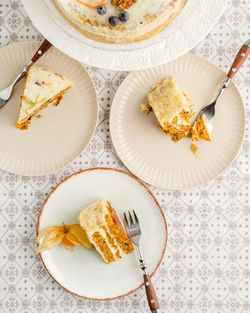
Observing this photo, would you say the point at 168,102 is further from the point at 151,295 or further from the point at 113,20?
the point at 151,295

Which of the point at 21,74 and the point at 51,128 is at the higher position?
the point at 21,74

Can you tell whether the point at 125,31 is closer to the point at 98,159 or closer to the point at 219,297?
the point at 98,159

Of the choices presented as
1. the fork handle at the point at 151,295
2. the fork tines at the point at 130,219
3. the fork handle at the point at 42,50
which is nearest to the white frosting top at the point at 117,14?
the fork handle at the point at 42,50

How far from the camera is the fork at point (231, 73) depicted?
5.08ft

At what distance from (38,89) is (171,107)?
1.66 feet

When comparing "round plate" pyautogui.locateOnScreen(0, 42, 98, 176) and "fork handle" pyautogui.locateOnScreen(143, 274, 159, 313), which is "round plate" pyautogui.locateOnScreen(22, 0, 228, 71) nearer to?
"round plate" pyautogui.locateOnScreen(0, 42, 98, 176)

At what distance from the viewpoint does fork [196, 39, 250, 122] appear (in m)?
1.55

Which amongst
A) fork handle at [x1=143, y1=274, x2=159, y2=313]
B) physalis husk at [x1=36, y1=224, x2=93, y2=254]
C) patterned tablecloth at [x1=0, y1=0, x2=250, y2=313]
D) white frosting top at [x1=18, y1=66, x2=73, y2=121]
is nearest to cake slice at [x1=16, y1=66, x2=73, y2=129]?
white frosting top at [x1=18, y1=66, x2=73, y2=121]

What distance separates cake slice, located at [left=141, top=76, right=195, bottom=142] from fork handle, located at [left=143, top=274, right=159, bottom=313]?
58 cm

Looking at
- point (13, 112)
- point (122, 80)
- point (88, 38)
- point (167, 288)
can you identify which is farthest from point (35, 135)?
point (167, 288)

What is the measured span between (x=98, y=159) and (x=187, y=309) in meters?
0.72

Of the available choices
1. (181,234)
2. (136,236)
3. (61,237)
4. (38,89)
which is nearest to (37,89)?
(38,89)

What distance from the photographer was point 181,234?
1650mm

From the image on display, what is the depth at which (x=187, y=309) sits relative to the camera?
1.66 m
